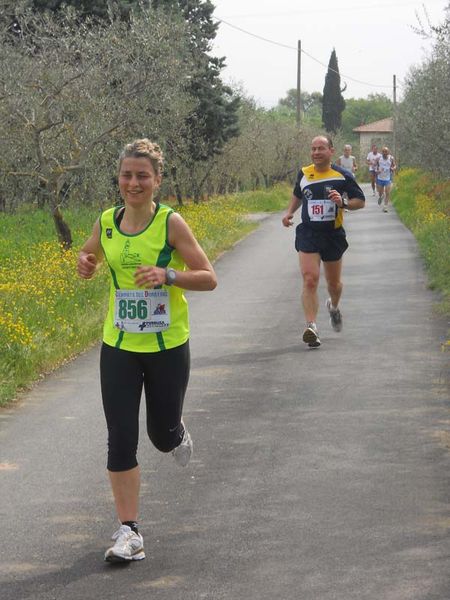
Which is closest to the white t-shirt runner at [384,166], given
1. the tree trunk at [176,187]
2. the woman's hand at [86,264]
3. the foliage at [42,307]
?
the tree trunk at [176,187]

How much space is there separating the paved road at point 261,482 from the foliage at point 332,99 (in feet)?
337

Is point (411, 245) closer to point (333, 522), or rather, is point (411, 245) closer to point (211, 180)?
point (333, 522)

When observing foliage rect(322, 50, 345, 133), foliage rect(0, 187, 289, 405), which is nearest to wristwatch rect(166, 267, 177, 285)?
foliage rect(0, 187, 289, 405)

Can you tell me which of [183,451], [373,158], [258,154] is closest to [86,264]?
[183,451]

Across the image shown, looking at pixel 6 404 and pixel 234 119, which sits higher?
pixel 234 119

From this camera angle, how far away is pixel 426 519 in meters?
5.93

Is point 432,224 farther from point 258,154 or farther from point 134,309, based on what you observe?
point 258,154

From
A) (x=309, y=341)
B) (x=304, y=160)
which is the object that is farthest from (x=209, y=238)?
(x=304, y=160)

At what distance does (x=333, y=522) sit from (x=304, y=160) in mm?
58086

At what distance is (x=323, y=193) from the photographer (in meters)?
11.4

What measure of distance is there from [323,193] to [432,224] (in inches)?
484

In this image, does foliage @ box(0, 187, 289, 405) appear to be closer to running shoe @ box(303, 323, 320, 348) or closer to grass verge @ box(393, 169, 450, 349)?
running shoe @ box(303, 323, 320, 348)

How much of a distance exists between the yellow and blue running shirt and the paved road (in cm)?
116

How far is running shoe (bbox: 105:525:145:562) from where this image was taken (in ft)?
17.4
